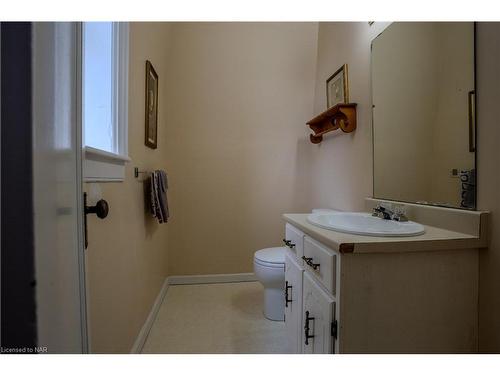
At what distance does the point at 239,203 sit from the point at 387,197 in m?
1.42

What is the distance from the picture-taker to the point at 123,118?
130 centimetres

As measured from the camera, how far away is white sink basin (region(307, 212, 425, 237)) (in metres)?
0.87

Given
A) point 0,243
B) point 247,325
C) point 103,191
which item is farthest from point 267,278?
point 0,243

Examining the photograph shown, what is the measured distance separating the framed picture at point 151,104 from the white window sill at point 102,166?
58cm

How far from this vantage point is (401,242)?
0.80m

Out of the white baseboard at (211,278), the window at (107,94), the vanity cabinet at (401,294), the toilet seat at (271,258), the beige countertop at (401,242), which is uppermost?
the window at (107,94)

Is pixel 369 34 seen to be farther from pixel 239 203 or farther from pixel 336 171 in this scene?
pixel 239 203

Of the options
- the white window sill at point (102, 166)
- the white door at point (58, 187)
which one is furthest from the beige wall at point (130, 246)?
the white door at point (58, 187)

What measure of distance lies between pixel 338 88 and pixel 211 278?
206 centimetres

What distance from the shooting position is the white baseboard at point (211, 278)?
8.05ft

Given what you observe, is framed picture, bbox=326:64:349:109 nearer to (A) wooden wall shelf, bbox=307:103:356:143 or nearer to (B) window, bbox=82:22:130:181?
(A) wooden wall shelf, bbox=307:103:356:143

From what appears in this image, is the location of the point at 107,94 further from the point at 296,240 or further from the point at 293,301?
the point at 293,301

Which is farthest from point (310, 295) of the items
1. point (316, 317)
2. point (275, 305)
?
point (275, 305)

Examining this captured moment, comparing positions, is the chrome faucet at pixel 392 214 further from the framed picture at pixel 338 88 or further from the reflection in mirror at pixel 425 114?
the framed picture at pixel 338 88
